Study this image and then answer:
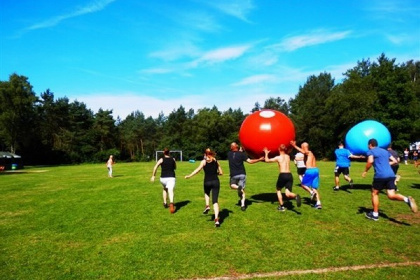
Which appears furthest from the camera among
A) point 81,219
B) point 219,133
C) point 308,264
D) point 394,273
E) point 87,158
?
point 219,133

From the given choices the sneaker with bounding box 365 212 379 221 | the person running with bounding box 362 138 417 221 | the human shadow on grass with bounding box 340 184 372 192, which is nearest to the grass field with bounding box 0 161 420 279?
the sneaker with bounding box 365 212 379 221

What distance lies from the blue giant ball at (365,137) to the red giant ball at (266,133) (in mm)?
4956

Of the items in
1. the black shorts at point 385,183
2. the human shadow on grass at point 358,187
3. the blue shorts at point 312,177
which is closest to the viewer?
the black shorts at point 385,183

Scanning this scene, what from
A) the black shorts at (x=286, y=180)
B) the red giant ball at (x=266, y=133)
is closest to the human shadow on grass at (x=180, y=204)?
the red giant ball at (x=266, y=133)

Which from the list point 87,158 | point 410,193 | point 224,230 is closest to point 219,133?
point 87,158

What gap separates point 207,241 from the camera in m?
7.34

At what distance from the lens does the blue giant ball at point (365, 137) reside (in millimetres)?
13609

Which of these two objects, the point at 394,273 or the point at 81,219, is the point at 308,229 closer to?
the point at 394,273

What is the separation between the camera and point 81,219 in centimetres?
995

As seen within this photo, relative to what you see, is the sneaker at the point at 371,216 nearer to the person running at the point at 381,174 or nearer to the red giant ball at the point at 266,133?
the person running at the point at 381,174

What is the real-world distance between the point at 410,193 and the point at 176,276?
12124 mm

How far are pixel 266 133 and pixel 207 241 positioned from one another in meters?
4.11

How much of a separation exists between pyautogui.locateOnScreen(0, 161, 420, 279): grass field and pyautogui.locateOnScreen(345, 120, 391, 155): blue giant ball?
2495 mm

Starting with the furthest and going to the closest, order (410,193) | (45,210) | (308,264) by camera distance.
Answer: (410,193)
(45,210)
(308,264)
